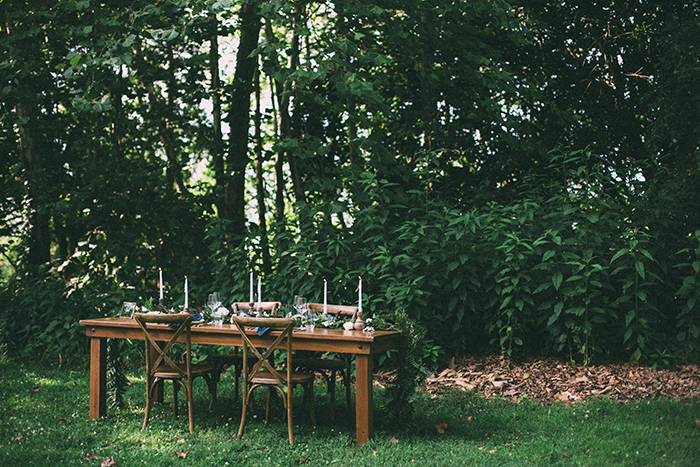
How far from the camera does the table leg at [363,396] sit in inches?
174

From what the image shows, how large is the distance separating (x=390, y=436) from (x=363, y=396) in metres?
0.49

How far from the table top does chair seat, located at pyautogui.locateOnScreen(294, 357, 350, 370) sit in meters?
0.50

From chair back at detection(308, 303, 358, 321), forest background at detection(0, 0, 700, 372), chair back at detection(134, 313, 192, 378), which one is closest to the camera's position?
chair back at detection(134, 313, 192, 378)

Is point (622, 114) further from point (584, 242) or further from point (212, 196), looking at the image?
point (212, 196)

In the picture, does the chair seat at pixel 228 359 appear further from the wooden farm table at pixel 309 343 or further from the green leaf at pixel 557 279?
the green leaf at pixel 557 279

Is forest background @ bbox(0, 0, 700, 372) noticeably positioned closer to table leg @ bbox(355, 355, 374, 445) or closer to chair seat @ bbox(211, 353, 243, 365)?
table leg @ bbox(355, 355, 374, 445)

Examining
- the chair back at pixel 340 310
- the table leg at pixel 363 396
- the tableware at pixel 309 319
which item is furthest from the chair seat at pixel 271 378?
the chair back at pixel 340 310

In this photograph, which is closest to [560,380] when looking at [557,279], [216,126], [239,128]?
[557,279]

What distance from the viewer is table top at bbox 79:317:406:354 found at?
14.6 ft

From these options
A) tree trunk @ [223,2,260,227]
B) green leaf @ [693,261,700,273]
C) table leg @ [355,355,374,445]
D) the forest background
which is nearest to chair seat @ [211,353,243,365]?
the forest background

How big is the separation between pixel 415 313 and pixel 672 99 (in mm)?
4069

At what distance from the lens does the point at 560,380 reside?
6.05 meters

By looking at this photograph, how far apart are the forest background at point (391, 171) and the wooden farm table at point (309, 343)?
2.05 feet

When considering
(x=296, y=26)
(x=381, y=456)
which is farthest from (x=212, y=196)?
(x=381, y=456)
